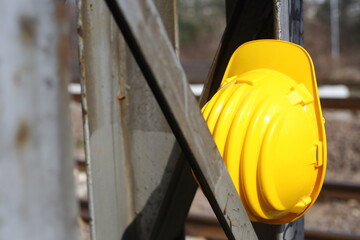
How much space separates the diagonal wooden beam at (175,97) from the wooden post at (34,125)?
1.50 feet

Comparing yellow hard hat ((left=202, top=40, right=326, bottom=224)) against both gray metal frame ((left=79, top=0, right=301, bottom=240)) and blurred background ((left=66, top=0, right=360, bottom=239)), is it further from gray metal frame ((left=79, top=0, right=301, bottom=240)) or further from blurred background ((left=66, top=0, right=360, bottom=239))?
blurred background ((left=66, top=0, right=360, bottom=239))

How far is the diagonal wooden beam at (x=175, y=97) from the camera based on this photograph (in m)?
1.19

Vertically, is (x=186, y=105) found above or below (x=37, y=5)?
below

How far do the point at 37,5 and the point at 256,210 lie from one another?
1.29m

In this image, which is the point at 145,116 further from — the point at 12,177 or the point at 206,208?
the point at 206,208

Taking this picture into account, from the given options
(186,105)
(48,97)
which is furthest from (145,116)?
(48,97)

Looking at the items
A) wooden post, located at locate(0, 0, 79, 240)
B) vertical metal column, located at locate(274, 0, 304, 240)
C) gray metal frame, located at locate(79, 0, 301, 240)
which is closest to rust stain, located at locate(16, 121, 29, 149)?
wooden post, located at locate(0, 0, 79, 240)

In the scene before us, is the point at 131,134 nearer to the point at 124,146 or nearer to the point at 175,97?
the point at 124,146

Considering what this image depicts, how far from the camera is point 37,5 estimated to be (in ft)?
2.35

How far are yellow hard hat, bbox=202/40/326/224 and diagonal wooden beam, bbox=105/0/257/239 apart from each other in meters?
0.17

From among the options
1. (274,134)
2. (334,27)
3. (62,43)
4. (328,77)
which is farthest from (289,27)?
(334,27)

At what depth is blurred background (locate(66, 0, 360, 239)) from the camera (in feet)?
18.7

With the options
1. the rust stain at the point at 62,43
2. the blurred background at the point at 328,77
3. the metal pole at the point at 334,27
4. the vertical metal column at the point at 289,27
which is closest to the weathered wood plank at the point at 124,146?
the blurred background at the point at 328,77

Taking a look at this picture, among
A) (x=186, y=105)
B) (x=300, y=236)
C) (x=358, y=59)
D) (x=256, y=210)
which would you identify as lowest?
(x=358, y=59)
